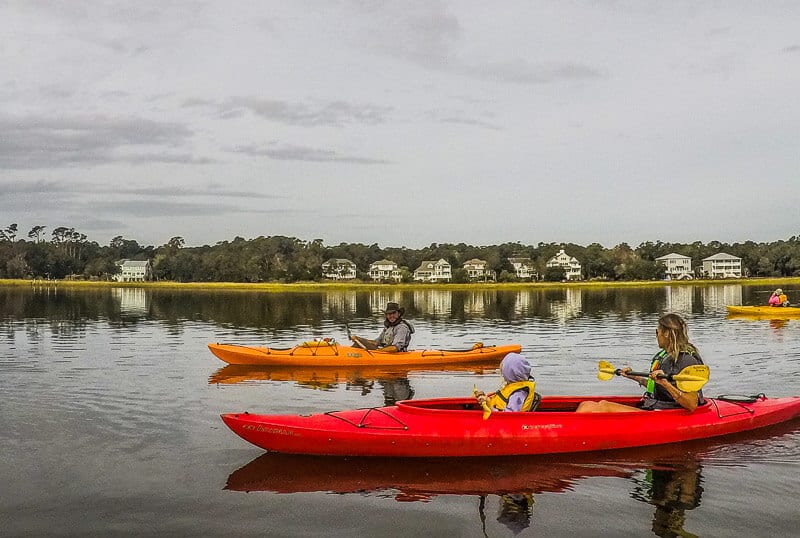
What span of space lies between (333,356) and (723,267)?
124m

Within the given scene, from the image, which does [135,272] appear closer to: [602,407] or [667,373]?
[602,407]

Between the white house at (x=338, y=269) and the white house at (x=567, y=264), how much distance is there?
32006 millimetres

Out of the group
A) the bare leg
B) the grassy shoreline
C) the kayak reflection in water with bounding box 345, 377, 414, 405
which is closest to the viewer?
the bare leg

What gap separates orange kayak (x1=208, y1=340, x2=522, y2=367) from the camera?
17766 millimetres

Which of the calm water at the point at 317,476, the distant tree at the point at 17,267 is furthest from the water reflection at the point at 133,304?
the distant tree at the point at 17,267

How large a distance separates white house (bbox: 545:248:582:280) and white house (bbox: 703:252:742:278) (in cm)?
2330

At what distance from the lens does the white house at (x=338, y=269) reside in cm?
12181

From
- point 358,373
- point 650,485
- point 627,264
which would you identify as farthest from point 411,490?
point 627,264

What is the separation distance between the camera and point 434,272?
12775 centimetres

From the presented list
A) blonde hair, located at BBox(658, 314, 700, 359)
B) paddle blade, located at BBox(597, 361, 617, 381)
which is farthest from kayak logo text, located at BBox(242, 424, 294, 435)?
blonde hair, located at BBox(658, 314, 700, 359)

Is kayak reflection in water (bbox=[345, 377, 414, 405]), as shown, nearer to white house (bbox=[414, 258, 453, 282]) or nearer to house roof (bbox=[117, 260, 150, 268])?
white house (bbox=[414, 258, 453, 282])

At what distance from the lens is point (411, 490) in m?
8.13

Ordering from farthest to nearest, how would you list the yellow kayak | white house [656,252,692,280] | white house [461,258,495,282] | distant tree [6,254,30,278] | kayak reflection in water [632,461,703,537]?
1. white house [656,252,692,280]
2. distant tree [6,254,30,278]
3. white house [461,258,495,282]
4. the yellow kayak
5. kayak reflection in water [632,461,703,537]

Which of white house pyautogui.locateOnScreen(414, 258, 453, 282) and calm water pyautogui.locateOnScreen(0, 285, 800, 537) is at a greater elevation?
white house pyautogui.locateOnScreen(414, 258, 453, 282)
